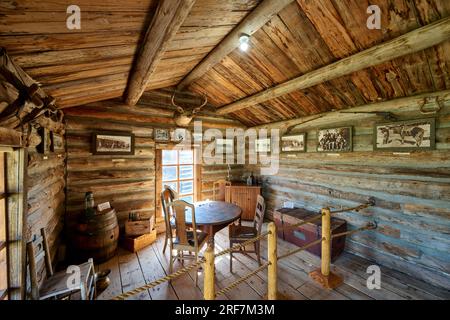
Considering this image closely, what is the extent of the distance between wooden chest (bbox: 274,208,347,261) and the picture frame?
183 cm

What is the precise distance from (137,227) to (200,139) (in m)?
2.63

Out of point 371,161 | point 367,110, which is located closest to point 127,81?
point 367,110

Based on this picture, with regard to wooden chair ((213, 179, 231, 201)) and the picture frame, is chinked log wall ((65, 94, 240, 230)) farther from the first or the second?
the picture frame

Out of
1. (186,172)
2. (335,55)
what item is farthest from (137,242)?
(335,55)

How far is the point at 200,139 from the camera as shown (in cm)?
532

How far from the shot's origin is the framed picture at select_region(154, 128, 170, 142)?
183 inches

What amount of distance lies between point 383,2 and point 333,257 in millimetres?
3739

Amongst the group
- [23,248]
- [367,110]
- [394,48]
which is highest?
[394,48]

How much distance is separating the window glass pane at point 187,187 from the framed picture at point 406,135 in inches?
163

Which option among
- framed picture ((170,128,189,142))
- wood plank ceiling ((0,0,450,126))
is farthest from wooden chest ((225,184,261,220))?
wood plank ceiling ((0,0,450,126))

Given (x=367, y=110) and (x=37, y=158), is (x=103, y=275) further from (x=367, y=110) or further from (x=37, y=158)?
(x=367, y=110)

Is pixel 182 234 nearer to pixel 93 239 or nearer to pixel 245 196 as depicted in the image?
pixel 93 239

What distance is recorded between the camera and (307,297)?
2.58 metres

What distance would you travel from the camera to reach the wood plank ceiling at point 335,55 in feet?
6.87
